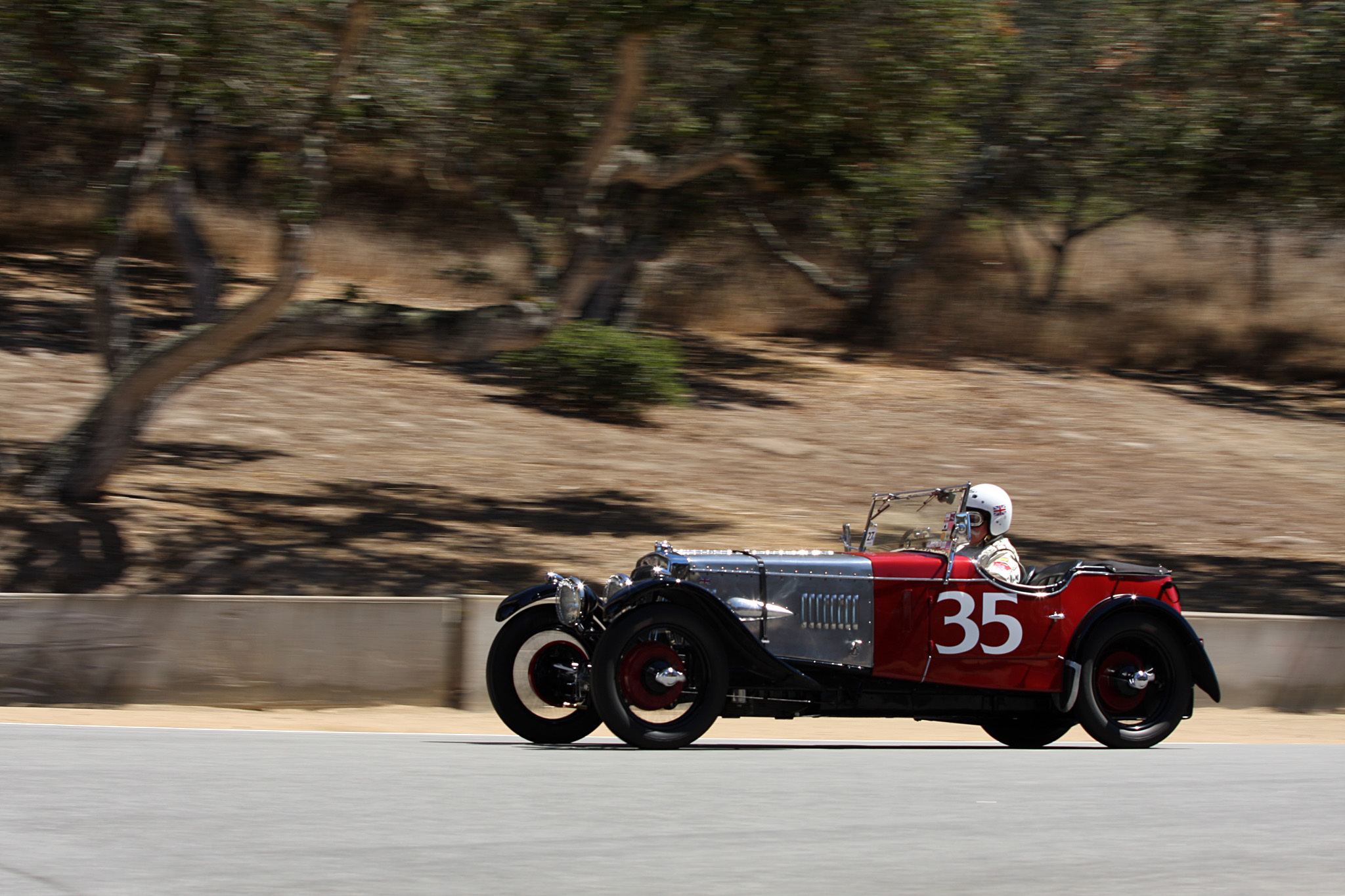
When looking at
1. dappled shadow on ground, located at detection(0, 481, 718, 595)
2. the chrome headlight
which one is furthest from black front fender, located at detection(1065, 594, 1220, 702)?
dappled shadow on ground, located at detection(0, 481, 718, 595)

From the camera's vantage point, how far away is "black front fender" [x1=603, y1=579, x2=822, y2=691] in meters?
7.16

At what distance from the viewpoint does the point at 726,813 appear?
17.0 feet

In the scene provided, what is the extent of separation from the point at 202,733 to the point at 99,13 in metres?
6.36

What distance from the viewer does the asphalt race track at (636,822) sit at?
4.16m

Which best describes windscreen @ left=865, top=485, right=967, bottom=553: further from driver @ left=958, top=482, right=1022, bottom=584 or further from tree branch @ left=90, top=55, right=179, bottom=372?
tree branch @ left=90, top=55, right=179, bottom=372

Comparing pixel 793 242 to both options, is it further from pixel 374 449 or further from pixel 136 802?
pixel 136 802

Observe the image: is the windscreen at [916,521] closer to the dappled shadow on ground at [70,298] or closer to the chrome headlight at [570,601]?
the chrome headlight at [570,601]

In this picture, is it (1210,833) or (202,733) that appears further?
(202,733)

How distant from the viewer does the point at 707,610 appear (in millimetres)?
7199

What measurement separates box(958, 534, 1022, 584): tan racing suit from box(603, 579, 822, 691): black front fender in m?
1.41

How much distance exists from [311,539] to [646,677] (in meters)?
6.29

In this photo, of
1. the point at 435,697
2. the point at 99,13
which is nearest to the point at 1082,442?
the point at 435,697

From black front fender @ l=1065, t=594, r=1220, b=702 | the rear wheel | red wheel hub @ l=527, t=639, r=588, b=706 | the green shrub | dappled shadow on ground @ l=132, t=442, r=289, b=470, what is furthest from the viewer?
the green shrub

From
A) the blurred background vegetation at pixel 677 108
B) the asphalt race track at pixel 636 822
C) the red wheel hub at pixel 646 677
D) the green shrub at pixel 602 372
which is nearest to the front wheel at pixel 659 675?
the red wheel hub at pixel 646 677
